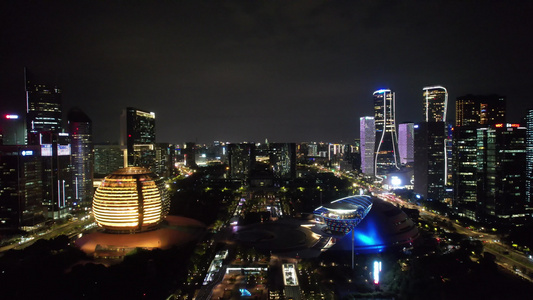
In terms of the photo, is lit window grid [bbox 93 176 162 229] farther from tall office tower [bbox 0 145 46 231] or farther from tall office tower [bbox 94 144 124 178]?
tall office tower [bbox 94 144 124 178]

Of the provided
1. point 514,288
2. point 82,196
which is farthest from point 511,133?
point 82,196

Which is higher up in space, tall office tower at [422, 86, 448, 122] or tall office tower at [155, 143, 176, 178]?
tall office tower at [422, 86, 448, 122]

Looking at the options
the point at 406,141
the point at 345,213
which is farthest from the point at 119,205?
the point at 406,141

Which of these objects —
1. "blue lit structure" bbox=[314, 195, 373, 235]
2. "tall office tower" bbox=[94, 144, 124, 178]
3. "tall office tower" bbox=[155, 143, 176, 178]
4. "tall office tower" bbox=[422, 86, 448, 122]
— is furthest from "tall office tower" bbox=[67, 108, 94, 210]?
"tall office tower" bbox=[422, 86, 448, 122]

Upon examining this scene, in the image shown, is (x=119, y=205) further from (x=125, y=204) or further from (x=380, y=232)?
(x=380, y=232)

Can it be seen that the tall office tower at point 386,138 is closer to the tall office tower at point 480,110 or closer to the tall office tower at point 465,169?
the tall office tower at point 480,110

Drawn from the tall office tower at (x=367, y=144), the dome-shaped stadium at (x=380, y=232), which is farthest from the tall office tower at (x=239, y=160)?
the dome-shaped stadium at (x=380, y=232)
